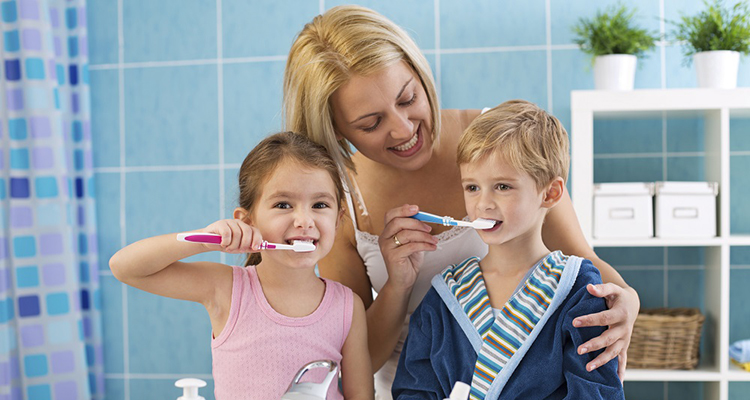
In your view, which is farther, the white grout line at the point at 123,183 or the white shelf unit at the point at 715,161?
the white grout line at the point at 123,183

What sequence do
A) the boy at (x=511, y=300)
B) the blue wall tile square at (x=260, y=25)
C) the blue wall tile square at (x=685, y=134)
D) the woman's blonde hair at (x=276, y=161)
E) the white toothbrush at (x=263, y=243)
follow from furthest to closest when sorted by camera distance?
the blue wall tile square at (x=260, y=25), the blue wall tile square at (x=685, y=134), the woman's blonde hair at (x=276, y=161), the boy at (x=511, y=300), the white toothbrush at (x=263, y=243)

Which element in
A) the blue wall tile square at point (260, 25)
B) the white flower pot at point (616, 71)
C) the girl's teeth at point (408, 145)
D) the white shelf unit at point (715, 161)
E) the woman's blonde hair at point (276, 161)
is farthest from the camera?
the blue wall tile square at point (260, 25)

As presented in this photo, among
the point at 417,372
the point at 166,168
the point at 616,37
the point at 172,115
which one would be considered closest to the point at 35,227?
the point at 166,168

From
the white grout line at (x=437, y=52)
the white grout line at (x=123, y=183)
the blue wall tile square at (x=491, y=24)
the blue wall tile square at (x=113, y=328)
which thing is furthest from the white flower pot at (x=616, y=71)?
the blue wall tile square at (x=113, y=328)

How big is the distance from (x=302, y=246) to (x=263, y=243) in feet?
0.21

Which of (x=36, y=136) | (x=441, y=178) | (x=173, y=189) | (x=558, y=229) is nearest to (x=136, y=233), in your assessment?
(x=173, y=189)

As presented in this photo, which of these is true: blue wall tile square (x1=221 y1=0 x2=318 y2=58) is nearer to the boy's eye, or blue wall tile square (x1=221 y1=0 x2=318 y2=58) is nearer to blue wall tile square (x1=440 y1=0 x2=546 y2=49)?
blue wall tile square (x1=440 y1=0 x2=546 y2=49)

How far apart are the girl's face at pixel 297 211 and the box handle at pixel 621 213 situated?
1329 mm

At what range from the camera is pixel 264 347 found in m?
1.00

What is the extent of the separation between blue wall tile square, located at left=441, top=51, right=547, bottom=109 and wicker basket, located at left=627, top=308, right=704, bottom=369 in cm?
83

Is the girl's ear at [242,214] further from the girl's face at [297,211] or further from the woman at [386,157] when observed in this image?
the woman at [386,157]

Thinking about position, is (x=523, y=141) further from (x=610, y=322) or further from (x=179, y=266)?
(x=179, y=266)

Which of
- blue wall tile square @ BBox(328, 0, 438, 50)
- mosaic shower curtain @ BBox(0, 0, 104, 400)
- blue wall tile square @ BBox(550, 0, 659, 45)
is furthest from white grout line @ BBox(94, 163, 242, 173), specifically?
blue wall tile square @ BBox(550, 0, 659, 45)

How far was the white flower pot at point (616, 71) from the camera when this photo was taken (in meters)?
2.15
